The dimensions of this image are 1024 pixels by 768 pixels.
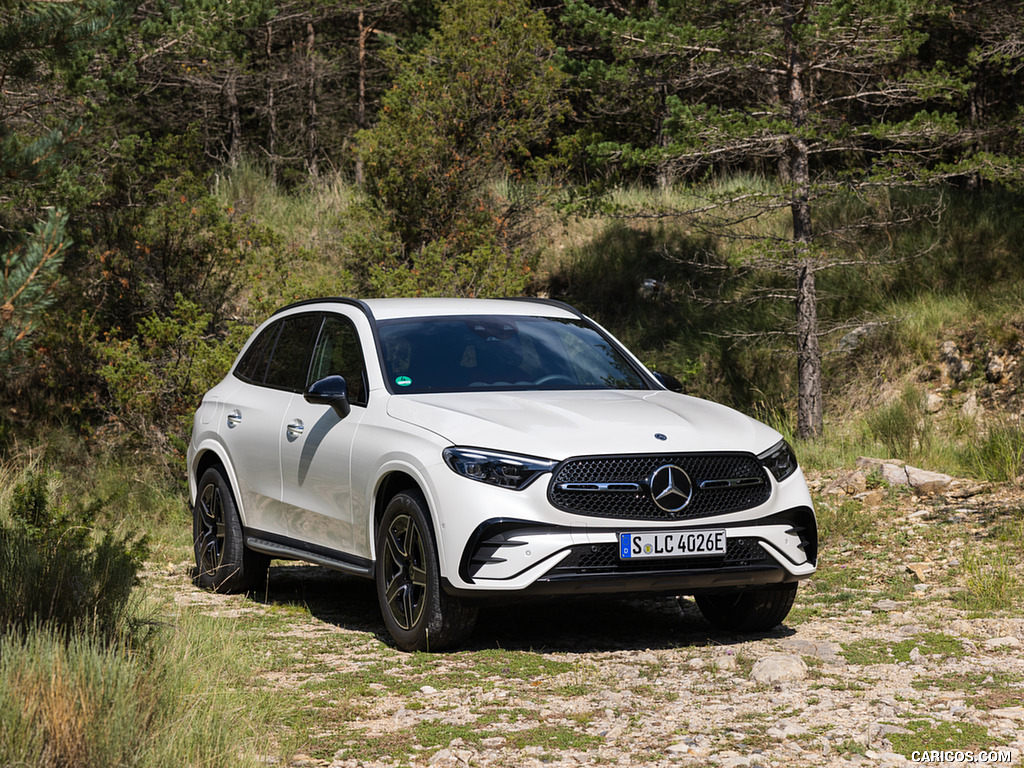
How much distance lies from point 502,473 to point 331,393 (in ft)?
4.45

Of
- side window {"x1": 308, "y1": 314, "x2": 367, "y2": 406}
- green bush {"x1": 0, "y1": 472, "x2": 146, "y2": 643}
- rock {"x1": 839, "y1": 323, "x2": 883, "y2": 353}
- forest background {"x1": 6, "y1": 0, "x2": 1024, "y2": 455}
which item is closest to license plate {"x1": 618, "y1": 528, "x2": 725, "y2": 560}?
side window {"x1": 308, "y1": 314, "x2": 367, "y2": 406}

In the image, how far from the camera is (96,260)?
54.2 ft

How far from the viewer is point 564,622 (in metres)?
7.32

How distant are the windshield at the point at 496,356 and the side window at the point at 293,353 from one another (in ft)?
2.65

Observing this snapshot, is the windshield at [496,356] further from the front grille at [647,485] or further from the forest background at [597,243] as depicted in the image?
the forest background at [597,243]

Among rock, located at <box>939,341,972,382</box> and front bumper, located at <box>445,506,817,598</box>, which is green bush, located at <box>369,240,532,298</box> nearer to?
rock, located at <box>939,341,972,382</box>

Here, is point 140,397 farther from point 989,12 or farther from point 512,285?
point 989,12

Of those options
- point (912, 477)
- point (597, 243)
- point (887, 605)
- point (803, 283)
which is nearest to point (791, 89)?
point (803, 283)

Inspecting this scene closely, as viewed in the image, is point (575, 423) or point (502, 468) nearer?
point (502, 468)

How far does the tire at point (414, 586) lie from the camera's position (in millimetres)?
6109

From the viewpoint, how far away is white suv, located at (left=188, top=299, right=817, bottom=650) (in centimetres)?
592

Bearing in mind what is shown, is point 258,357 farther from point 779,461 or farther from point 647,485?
point 779,461

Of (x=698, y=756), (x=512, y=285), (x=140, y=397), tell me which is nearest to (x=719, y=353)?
(x=512, y=285)

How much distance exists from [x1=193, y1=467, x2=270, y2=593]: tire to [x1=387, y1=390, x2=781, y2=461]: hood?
225 centimetres
